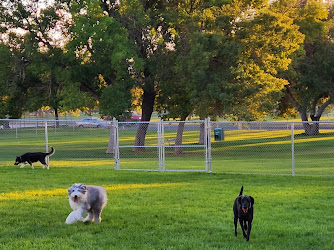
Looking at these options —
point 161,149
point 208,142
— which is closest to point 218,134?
point 161,149

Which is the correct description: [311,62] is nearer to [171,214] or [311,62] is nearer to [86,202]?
[171,214]

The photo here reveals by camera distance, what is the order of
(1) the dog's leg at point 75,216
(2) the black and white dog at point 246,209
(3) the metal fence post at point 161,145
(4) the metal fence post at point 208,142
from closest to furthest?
(2) the black and white dog at point 246,209 < (1) the dog's leg at point 75,216 < (4) the metal fence post at point 208,142 < (3) the metal fence post at point 161,145

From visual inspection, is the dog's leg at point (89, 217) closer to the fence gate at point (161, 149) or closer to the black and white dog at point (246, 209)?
the black and white dog at point (246, 209)

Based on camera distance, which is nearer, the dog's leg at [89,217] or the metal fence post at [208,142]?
the dog's leg at [89,217]

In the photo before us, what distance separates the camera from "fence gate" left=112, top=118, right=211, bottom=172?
1636 centimetres

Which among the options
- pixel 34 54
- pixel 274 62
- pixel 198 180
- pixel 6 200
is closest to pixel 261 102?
pixel 274 62

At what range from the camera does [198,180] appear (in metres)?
13.9

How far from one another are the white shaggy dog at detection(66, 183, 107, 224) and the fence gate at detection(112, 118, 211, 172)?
7.22 m

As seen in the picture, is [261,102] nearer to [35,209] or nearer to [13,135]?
[13,135]

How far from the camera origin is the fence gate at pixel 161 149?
16359 mm

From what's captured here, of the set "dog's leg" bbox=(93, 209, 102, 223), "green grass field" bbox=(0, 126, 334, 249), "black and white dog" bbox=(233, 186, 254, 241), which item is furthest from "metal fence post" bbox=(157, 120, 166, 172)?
"black and white dog" bbox=(233, 186, 254, 241)

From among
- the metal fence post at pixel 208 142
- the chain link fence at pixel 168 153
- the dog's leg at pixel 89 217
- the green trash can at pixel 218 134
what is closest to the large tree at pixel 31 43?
the chain link fence at pixel 168 153

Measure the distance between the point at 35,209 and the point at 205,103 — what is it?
16.5 meters

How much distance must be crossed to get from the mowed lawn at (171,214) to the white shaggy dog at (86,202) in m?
0.18
